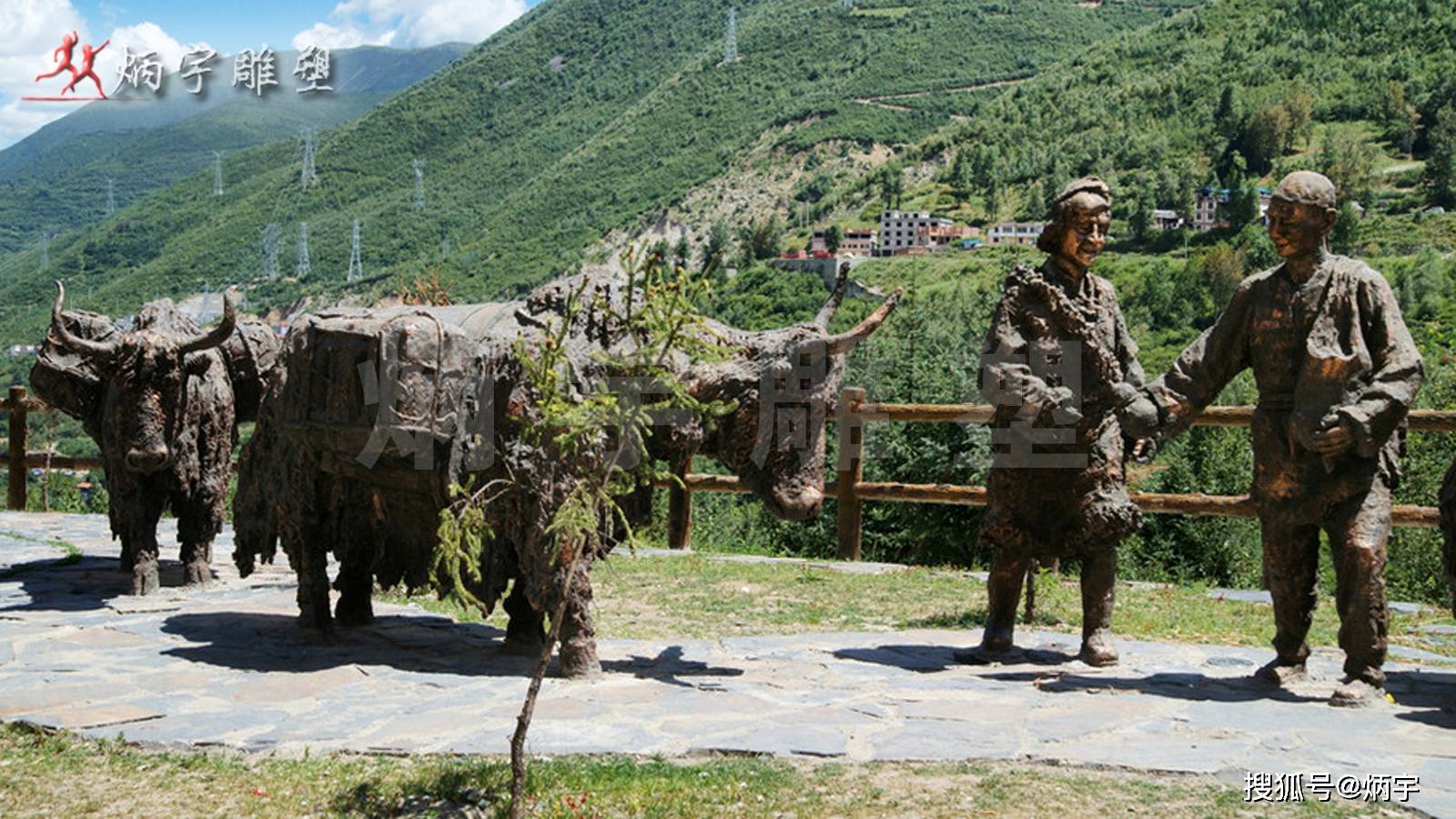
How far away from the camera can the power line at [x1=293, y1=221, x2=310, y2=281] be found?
46.1m

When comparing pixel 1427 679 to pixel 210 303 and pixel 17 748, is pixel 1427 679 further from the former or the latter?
pixel 210 303

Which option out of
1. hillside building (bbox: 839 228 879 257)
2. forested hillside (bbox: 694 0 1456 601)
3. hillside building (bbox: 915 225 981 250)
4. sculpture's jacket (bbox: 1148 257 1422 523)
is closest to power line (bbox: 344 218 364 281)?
forested hillside (bbox: 694 0 1456 601)

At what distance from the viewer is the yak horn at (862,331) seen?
5.88m

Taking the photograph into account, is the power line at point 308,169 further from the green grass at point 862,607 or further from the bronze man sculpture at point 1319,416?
the bronze man sculpture at point 1319,416

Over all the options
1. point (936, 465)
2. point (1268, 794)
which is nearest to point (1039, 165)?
point (936, 465)

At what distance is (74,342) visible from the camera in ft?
27.2

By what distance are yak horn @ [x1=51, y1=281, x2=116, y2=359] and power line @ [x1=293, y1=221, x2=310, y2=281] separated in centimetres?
3891

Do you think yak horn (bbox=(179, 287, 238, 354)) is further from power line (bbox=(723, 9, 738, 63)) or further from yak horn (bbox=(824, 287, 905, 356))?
power line (bbox=(723, 9, 738, 63))

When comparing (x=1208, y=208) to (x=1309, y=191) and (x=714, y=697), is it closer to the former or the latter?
(x=1309, y=191)

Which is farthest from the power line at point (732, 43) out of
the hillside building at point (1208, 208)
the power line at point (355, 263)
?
the hillside building at point (1208, 208)

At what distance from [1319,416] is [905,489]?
5.28 meters

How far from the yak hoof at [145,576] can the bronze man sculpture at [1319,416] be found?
20.7 ft

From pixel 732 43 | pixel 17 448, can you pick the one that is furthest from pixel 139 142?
pixel 17 448

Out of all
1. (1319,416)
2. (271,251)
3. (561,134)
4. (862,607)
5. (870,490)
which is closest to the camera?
(1319,416)
